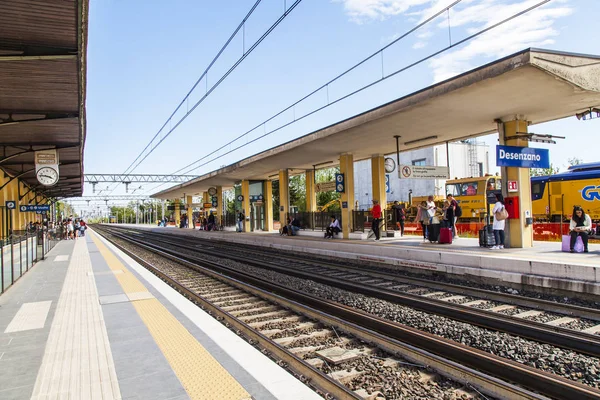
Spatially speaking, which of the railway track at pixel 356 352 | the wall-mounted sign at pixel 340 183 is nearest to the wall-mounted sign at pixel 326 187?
the wall-mounted sign at pixel 340 183

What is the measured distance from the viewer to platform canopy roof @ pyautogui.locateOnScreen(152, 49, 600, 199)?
9107 mm

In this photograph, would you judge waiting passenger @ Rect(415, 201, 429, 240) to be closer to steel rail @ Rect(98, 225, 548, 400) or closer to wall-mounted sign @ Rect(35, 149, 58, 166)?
steel rail @ Rect(98, 225, 548, 400)

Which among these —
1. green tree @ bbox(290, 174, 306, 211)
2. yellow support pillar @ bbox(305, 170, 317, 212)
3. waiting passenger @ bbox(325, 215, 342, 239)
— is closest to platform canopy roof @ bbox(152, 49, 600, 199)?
waiting passenger @ bbox(325, 215, 342, 239)

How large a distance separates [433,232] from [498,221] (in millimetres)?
3153

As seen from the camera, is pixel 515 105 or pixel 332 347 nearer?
pixel 332 347

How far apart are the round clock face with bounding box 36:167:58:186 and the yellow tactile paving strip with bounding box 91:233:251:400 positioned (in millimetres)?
9042

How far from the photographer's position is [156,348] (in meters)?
4.77

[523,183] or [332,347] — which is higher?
[523,183]

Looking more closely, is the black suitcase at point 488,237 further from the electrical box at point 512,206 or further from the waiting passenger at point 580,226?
the waiting passenger at point 580,226

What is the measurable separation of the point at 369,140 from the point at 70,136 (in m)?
11.1

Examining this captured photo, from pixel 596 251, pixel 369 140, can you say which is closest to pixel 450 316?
pixel 596 251

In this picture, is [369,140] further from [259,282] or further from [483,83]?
[259,282]

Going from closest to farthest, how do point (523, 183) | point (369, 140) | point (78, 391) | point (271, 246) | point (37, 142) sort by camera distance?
point (78, 391) → point (523, 183) → point (37, 142) → point (369, 140) → point (271, 246)

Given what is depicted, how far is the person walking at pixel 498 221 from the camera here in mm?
12391
